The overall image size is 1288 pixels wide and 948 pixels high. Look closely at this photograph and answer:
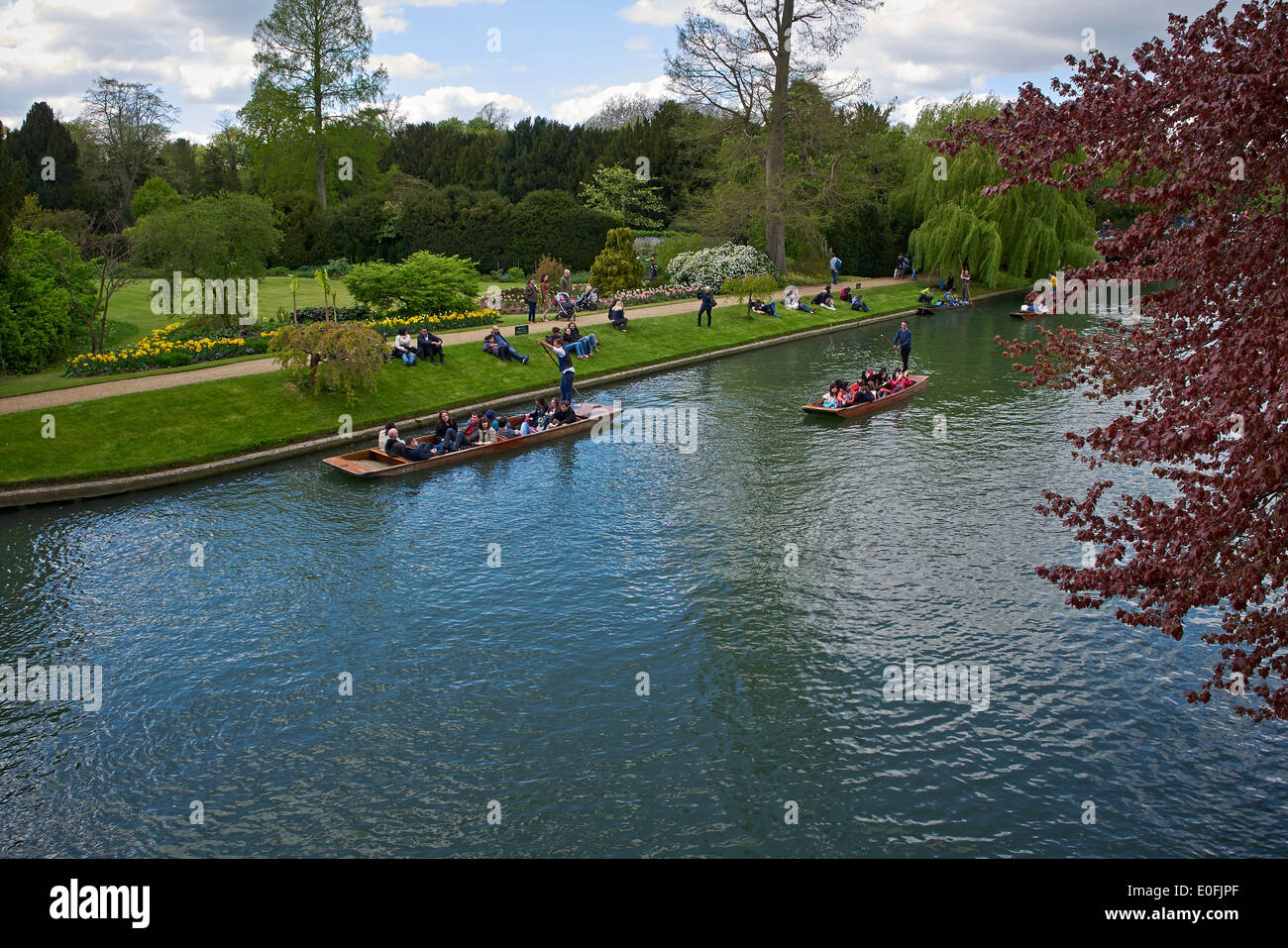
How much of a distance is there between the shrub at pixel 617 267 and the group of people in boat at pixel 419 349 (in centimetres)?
1684

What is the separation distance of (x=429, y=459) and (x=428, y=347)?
871cm

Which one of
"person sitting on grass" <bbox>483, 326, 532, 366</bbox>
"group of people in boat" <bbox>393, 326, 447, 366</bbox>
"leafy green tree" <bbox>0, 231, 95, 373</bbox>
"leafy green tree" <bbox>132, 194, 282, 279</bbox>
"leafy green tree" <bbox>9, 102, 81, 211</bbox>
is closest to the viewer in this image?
"leafy green tree" <bbox>0, 231, 95, 373</bbox>

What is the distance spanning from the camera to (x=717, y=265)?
4944 cm

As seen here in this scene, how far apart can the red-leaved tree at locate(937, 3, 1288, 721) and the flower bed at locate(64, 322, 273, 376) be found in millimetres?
26577

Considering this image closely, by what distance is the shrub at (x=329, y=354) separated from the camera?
26625 millimetres

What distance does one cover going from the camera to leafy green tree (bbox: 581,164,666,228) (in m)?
59.6

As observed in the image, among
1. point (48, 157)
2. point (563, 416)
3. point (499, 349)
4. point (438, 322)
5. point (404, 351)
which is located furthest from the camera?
point (48, 157)

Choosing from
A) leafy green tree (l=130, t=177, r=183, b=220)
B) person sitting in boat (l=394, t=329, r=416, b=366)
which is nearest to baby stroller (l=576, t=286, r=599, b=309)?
person sitting in boat (l=394, t=329, r=416, b=366)

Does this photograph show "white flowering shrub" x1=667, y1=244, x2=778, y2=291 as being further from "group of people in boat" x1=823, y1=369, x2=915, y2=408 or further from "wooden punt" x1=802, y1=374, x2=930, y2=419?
"wooden punt" x1=802, y1=374, x2=930, y2=419

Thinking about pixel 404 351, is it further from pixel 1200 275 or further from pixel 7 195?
pixel 1200 275

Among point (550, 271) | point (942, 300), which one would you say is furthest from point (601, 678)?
point (942, 300)

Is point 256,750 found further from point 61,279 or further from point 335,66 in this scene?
point 335,66
